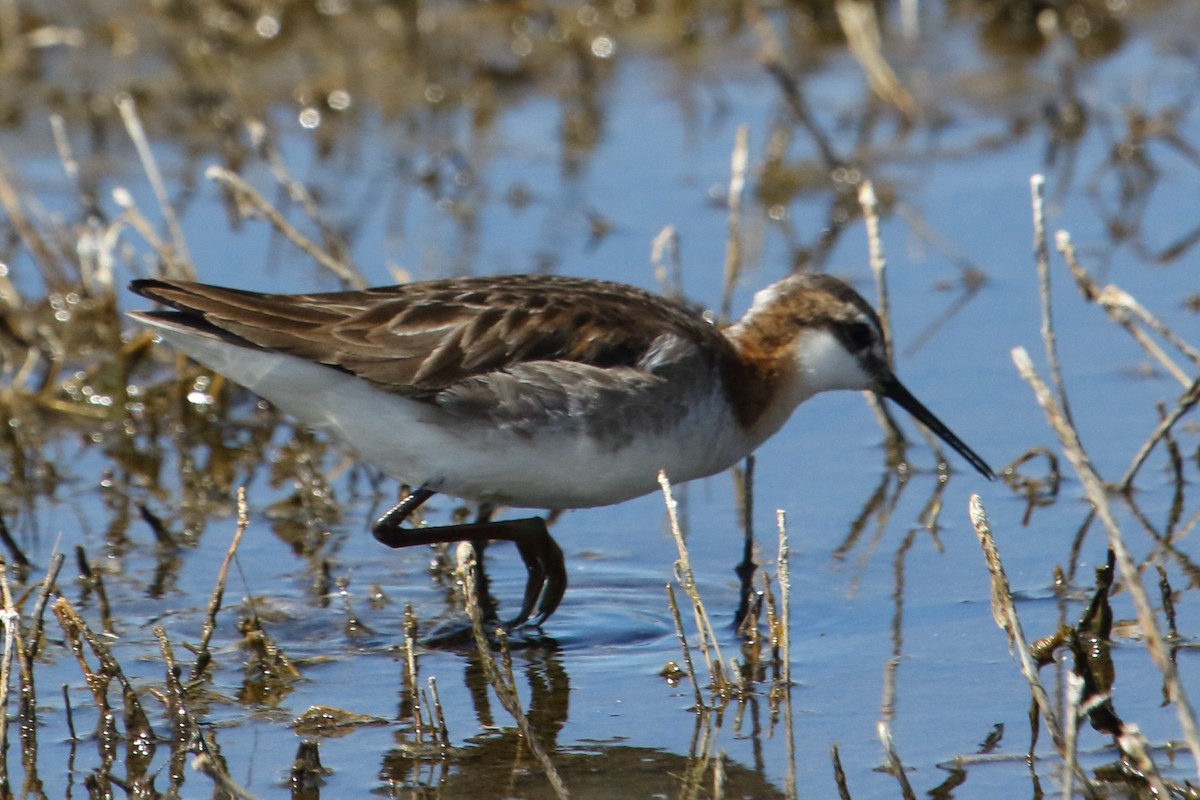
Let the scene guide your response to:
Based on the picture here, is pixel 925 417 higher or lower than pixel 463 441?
higher

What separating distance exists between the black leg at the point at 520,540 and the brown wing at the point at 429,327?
481mm

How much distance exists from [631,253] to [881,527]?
2.84 metres

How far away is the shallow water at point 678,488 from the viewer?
534 centimetres

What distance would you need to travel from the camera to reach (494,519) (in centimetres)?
722

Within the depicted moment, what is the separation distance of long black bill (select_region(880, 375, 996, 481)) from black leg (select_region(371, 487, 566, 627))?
1417mm

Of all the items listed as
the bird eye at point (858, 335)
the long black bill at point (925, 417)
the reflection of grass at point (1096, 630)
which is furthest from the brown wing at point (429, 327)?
the reflection of grass at point (1096, 630)

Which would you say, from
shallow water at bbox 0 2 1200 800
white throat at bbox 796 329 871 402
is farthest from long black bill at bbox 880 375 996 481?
shallow water at bbox 0 2 1200 800

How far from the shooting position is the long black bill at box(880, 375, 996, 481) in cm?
682

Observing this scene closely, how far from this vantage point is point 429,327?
6145 mm

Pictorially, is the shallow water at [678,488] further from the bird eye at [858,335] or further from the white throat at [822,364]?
the bird eye at [858,335]

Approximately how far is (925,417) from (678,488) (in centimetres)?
107

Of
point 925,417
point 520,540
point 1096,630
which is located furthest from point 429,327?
point 1096,630

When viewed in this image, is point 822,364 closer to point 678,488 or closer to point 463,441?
point 678,488

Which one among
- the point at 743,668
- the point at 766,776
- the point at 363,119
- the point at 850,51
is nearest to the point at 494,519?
the point at 743,668
